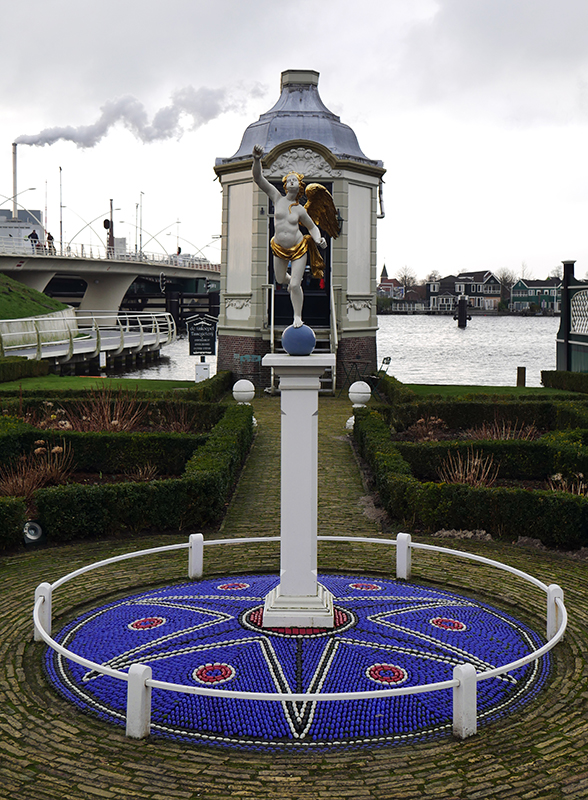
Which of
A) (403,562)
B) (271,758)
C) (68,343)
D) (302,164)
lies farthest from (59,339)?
(271,758)

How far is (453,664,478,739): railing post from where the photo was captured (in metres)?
5.80

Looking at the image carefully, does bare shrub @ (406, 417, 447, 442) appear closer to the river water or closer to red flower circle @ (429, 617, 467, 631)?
red flower circle @ (429, 617, 467, 631)

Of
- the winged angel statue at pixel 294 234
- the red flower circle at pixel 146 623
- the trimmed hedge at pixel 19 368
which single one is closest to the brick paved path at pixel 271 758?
the red flower circle at pixel 146 623

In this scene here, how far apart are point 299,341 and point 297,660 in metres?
3.02

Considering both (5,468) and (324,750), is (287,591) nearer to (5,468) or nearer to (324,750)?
(324,750)

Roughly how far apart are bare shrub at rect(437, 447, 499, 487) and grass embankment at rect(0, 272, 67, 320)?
40.8 meters

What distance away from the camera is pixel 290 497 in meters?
8.06

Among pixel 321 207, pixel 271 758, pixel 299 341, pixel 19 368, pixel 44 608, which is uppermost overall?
pixel 321 207

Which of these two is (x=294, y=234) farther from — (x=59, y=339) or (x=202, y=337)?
(x=59, y=339)

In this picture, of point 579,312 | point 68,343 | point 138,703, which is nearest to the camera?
point 138,703

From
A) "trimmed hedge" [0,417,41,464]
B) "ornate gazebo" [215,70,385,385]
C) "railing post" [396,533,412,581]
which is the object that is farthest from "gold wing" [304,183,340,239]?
"ornate gazebo" [215,70,385,385]

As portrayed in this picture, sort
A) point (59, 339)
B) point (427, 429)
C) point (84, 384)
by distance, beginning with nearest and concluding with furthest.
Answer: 1. point (427, 429)
2. point (84, 384)
3. point (59, 339)

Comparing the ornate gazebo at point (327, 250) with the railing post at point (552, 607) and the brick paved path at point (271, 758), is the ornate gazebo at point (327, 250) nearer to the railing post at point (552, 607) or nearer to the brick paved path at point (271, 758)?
the railing post at point (552, 607)

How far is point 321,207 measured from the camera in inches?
340
